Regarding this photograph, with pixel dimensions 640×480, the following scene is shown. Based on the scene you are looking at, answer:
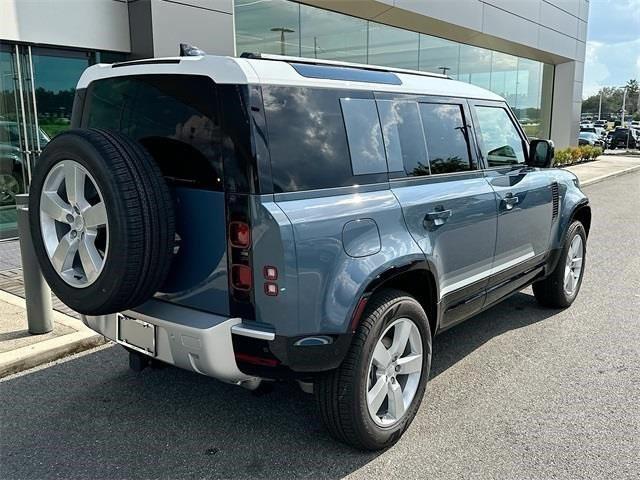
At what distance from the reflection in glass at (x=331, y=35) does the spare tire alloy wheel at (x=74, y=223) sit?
31.4 feet

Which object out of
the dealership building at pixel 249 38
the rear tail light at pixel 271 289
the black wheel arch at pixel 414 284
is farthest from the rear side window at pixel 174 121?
the dealership building at pixel 249 38

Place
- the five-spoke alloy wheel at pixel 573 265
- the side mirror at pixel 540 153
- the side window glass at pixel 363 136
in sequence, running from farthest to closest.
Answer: the five-spoke alloy wheel at pixel 573 265, the side mirror at pixel 540 153, the side window glass at pixel 363 136

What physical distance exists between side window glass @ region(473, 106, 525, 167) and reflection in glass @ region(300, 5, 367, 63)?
8.04 meters

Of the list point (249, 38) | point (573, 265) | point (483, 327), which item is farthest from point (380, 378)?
point (249, 38)

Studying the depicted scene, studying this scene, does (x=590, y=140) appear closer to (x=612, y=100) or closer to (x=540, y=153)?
(x=540, y=153)

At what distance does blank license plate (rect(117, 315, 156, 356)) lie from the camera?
289 centimetres

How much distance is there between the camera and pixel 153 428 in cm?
327

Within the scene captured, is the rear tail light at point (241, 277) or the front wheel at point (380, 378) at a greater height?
the rear tail light at point (241, 277)

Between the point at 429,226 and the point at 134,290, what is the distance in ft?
5.38

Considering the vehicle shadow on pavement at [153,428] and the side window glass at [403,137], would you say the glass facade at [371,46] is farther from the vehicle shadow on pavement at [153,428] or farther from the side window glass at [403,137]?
the vehicle shadow on pavement at [153,428]

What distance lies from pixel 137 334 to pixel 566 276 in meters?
3.94

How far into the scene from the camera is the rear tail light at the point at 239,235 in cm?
259

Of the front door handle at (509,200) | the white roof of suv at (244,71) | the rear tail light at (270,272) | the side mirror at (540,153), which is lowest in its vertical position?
the rear tail light at (270,272)

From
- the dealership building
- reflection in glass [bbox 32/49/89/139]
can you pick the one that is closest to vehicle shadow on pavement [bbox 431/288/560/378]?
the dealership building
